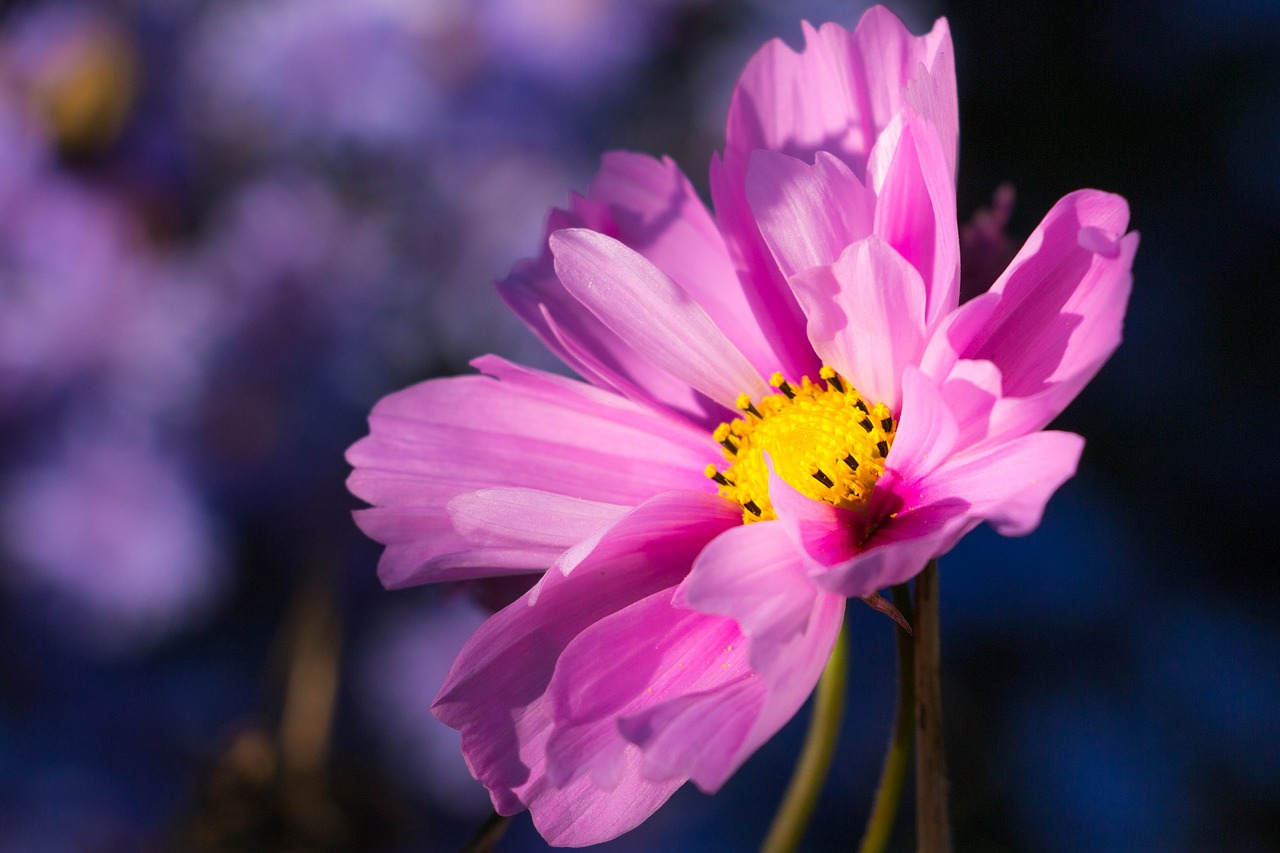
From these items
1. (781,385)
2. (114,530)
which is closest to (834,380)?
(781,385)

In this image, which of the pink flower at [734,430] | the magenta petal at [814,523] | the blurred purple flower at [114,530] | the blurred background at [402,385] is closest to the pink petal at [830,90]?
the pink flower at [734,430]

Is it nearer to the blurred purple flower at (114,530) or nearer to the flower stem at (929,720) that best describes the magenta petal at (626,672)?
the flower stem at (929,720)

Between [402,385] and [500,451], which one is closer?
[500,451]

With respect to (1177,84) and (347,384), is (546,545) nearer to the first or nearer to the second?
(347,384)

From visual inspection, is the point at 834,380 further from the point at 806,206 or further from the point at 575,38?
the point at 575,38

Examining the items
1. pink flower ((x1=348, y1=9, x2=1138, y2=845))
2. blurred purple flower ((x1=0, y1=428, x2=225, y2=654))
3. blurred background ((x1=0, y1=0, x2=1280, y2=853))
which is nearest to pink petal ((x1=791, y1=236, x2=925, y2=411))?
pink flower ((x1=348, y1=9, x2=1138, y2=845))

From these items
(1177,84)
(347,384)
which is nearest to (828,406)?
(347,384)

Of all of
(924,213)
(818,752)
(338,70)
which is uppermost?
(338,70)

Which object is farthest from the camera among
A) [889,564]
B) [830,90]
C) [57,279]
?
[57,279]
